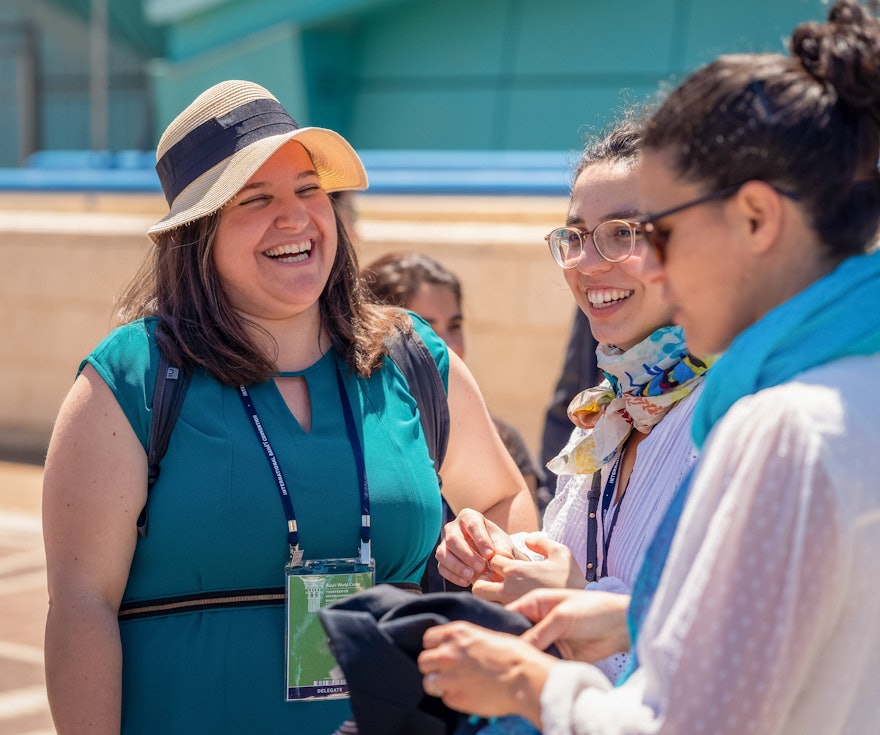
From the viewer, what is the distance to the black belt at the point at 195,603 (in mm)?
2521

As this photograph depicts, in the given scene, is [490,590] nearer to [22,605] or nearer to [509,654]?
[509,654]

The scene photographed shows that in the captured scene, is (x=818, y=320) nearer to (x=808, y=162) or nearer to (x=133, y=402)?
(x=808, y=162)

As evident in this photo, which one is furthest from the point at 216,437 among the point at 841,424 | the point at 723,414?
the point at 841,424

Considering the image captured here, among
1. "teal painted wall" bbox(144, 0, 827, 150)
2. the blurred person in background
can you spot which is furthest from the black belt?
"teal painted wall" bbox(144, 0, 827, 150)

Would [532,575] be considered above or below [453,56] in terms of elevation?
below

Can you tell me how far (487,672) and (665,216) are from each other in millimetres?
626

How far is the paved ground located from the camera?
5.20 meters

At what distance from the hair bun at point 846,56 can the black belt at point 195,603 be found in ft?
5.00

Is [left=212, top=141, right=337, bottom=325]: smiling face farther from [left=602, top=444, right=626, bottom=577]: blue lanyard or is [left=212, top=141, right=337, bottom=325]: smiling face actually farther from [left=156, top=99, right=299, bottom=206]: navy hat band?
[left=602, top=444, right=626, bottom=577]: blue lanyard

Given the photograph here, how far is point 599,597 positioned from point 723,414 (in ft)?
1.26

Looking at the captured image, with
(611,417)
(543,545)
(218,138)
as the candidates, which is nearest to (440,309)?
(218,138)

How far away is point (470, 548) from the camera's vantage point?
2303mm

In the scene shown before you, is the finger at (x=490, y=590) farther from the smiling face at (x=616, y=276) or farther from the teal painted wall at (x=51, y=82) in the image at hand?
the teal painted wall at (x=51, y=82)

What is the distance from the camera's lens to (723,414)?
1.56 m
